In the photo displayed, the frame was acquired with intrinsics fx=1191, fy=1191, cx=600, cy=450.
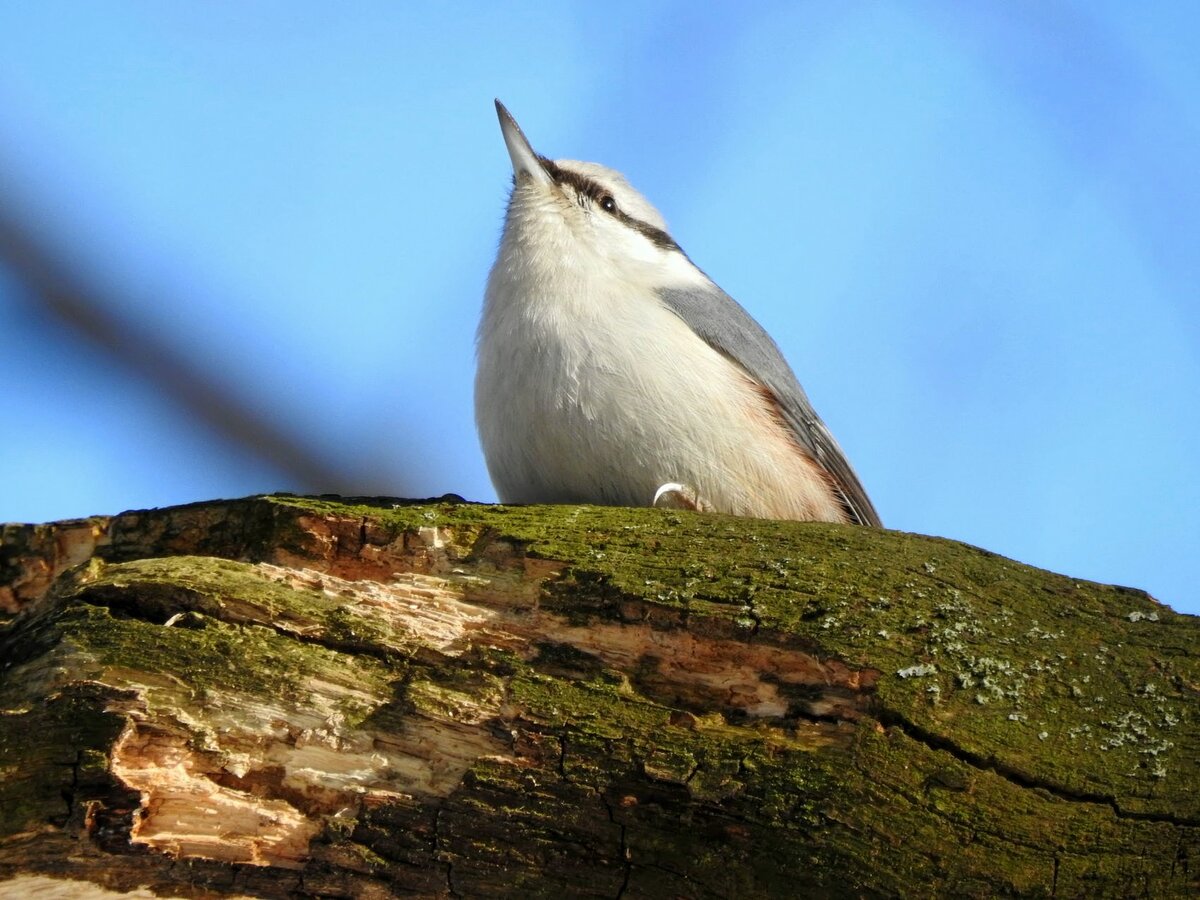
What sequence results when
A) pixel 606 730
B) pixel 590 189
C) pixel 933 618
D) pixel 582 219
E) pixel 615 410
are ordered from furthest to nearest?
pixel 590 189, pixel 582 219, pixel 615 410, pixel 933 618, pixel 606 730

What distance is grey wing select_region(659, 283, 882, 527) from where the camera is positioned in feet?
12.5

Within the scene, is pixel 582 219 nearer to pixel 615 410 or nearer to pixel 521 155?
pixel 521 155

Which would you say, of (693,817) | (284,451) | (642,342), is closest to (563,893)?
(693,817)

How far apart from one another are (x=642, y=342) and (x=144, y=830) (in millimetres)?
2001

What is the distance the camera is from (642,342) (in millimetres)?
3484

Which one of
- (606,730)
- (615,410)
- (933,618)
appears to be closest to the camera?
(606,730)

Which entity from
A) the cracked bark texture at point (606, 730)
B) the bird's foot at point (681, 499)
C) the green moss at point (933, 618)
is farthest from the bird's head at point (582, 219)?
the cracked bark texture at point (606, 730)

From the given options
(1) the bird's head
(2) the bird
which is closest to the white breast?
(2) the bird

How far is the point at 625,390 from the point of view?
335 centimetres

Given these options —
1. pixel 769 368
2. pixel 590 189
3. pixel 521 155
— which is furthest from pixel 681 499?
pixel 521 155

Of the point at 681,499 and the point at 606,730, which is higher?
the point at 681,499

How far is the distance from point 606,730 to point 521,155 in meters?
2.68

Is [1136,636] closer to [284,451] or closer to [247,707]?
[247,707]

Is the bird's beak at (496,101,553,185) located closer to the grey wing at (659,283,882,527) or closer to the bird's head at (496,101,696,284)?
the bird's head at (496,101,696,284)
